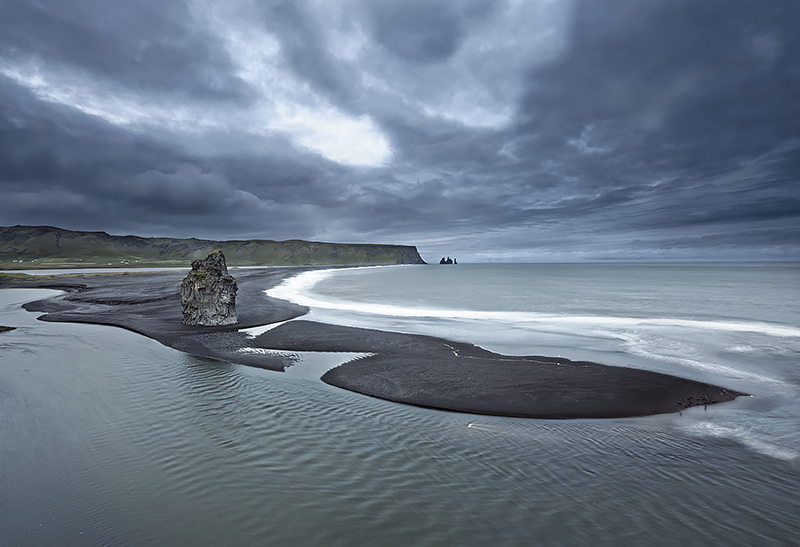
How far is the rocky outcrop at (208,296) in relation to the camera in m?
20.2

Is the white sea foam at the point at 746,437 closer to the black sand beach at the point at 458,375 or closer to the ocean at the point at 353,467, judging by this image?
the ocean at the point at 353,467

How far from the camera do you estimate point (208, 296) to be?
20.4 meters

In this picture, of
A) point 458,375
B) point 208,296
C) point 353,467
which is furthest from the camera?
point 208,296

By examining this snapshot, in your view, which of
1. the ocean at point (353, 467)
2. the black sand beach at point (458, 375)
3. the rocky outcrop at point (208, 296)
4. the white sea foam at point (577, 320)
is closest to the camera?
the ocean at point (353, 467)

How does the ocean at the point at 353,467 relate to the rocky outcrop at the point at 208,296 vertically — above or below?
below

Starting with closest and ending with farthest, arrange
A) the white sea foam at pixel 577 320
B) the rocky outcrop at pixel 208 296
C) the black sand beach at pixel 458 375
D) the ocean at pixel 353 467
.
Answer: the ocean at pixel 353 467 < the black sand beach at pixel 458 375 < the rocky outcrop at pixel 208 296 < the white sea foam at pixel 577 320

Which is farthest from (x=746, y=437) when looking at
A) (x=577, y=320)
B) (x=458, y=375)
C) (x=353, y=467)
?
(x=577, y=320)

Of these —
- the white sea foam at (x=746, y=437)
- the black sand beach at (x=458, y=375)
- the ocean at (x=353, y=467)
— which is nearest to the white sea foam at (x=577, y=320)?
the black sand beach at (x=458, y=375)

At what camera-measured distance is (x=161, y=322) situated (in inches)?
847

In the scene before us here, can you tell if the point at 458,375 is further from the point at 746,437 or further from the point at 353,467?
the point at 746,437

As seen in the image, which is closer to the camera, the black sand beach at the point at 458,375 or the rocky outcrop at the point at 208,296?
the black sand beach at the point at 458,375

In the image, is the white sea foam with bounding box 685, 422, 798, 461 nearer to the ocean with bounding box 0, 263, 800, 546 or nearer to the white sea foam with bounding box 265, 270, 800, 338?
the ocean with bounding box 0, 263, 800, 546

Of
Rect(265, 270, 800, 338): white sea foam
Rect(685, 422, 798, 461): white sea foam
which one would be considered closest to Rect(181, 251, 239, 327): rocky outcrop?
Rect(265, 270, 800, 338): white sea foam

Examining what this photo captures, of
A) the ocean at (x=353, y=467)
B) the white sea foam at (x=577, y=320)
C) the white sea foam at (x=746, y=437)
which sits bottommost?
the ocean at (x=353, y=467)
